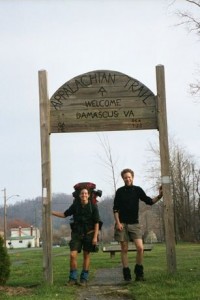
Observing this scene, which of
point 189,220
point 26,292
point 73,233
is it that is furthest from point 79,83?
point 189,220

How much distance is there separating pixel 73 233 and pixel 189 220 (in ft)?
182

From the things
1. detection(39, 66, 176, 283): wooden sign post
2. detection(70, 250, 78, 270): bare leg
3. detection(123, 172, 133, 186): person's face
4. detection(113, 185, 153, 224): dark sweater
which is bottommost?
detection(70, 250, 78, 270): bare leg

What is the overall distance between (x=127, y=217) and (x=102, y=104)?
2.10 metres

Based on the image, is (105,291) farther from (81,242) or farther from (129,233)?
(129,233)

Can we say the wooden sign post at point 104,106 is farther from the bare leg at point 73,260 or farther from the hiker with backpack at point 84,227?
the bare leg at point 73,260

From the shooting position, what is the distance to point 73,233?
28.2ft

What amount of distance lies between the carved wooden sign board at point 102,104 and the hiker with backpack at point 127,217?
1.00 meters

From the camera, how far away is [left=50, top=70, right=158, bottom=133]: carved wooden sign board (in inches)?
358

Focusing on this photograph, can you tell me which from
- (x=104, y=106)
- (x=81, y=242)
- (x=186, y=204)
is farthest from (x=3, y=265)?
(x=186, y=204)

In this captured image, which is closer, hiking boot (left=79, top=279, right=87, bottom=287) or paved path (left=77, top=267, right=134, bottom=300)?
paved path (left=77, top=267, right=134, bottom=300)

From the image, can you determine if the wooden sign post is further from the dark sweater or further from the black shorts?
the black shorts

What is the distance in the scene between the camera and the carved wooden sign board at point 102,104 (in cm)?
909

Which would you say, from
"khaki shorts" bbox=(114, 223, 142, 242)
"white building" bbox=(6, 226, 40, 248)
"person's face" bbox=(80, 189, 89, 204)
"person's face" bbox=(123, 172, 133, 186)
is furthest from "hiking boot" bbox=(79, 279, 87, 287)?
"white building" bbox=(6, 226, 40, 248)

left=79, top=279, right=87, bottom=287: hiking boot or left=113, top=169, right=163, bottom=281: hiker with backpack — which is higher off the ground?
left=113, top=169, right=163, bottom=281: hiker with backpack
